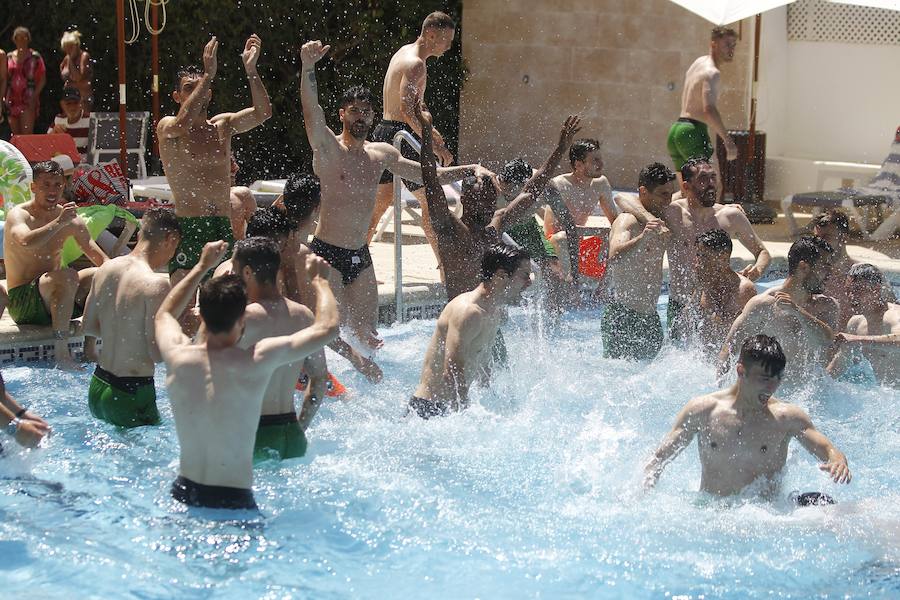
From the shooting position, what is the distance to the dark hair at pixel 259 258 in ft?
16.7

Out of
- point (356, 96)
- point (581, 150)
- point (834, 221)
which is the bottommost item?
point (834, 221)

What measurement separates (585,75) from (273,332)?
10.2 meters

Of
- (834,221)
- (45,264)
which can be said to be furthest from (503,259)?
(45,264)

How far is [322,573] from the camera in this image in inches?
199

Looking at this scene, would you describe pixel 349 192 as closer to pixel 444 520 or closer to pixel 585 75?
pixel 444 520

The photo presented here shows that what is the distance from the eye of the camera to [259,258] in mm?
5109

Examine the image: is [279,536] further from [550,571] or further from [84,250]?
[84,250]

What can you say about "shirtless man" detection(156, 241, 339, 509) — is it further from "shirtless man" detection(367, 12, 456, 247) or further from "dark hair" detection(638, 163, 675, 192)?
"shirtless man" detection(367, 12, 456, 247)

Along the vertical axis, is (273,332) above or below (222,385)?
above

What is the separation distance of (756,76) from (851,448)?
7322 millimetres

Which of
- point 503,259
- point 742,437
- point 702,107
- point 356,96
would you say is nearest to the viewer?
point 742,437

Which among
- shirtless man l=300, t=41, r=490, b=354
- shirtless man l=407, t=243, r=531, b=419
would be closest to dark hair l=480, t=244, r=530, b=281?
shirtless man l=407, t=243, r=531, b=419

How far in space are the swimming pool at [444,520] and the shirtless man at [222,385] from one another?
21 cm

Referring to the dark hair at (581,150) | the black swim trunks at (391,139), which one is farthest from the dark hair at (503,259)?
the dark hair at (581,150)
